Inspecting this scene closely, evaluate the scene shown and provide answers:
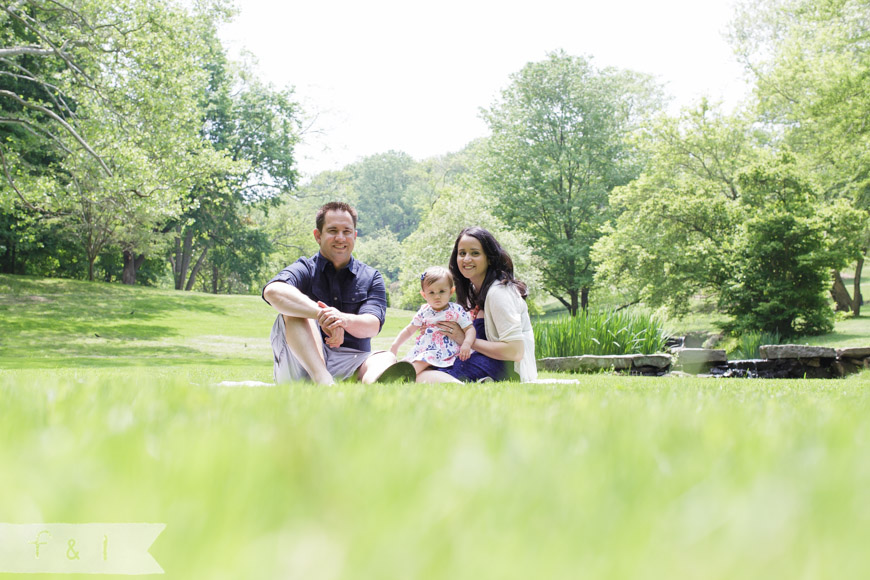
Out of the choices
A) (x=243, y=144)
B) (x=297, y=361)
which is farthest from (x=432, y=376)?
(x=243, y=144)

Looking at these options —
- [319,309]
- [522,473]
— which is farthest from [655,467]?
[319,309]

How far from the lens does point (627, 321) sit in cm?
1376

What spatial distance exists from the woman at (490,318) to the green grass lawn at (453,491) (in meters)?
4.72

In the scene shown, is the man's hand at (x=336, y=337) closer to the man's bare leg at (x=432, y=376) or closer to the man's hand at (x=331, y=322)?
the man's hand at (x=331, y=322)

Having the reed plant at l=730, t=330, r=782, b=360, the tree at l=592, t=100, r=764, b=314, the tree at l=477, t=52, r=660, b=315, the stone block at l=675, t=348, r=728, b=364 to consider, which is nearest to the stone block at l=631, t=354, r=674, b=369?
the stone block at l=675, t=348, r=728, b=364

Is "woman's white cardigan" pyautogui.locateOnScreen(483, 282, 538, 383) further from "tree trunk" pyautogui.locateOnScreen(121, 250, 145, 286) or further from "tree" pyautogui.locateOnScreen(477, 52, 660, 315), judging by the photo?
"tree trunk" pyautogui.locateOnScreen(121, 250, 145, 286)

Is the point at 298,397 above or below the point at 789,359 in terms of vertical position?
above

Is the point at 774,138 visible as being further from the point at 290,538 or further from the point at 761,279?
the point at 290,538

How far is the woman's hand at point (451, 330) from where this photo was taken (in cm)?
663

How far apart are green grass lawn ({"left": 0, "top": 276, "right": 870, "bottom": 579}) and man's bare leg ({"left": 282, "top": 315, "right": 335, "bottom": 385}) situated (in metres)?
3.87

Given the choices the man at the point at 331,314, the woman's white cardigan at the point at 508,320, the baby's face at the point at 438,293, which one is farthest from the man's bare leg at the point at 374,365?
the woman's white cardigan at the point at 508,320

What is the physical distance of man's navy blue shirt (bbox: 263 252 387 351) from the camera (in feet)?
21.3

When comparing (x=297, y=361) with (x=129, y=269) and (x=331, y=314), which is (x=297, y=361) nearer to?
(x=331, y=314)

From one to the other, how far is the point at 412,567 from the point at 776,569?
364mm
